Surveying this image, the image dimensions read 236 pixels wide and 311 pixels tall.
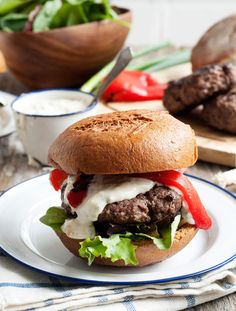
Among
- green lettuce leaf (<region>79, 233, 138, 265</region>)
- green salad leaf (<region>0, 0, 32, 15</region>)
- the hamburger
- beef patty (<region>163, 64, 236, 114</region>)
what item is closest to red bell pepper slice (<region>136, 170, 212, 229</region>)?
the hamburger

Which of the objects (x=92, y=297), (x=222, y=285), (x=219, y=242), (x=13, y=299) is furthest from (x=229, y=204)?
(x=13, y=299)

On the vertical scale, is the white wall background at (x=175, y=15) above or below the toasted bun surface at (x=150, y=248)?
below

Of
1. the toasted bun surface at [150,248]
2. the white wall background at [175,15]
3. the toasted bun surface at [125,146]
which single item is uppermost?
the toasted bun surface at [125,146]

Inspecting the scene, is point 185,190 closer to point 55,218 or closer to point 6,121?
point 55,218

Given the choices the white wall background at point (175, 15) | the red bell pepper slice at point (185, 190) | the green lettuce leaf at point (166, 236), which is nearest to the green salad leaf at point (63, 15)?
the red bell pepper slice at point (185, 190)

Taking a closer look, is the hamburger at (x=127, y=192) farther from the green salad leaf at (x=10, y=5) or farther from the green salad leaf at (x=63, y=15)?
the green salad leaf at (x=10, y=5)

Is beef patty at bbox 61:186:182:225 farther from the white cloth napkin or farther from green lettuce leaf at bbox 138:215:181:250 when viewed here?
the white cloth napkin
